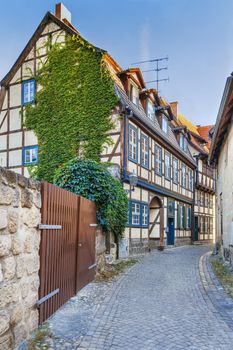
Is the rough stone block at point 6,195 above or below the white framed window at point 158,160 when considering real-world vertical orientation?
below

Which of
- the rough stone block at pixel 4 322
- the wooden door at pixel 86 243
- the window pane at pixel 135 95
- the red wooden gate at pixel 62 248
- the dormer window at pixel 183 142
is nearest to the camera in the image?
the rough stone block at pixel 4 322

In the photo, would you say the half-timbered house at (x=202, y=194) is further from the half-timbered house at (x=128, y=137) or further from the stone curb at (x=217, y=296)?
the stone curb at (x=217, y=296)

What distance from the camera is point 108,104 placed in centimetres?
1525

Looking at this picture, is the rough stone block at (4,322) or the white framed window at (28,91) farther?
the white framed window at (28,91)

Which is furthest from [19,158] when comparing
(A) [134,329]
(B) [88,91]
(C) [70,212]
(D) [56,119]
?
(A) [134,329]

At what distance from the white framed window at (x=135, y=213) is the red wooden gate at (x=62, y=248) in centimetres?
723

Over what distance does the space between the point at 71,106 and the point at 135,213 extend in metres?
5.44

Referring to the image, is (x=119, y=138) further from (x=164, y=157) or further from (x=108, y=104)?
(x=164, y=157)

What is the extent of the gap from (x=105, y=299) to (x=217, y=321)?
2262 millimetres

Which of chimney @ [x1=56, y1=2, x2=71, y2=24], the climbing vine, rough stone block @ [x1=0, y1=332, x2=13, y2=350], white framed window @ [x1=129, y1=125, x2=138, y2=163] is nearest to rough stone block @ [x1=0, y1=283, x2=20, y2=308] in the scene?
rough stone block @ [x1=0, y1=332, x2=13, y2=350]

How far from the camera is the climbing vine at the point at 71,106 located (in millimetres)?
15398

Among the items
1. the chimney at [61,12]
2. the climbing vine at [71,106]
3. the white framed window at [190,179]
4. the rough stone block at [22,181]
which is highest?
the chimney at [61,12]

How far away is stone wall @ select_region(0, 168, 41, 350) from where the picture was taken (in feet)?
12.8

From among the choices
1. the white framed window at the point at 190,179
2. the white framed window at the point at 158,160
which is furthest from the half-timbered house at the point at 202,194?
the white framed window at the point at 158,160
